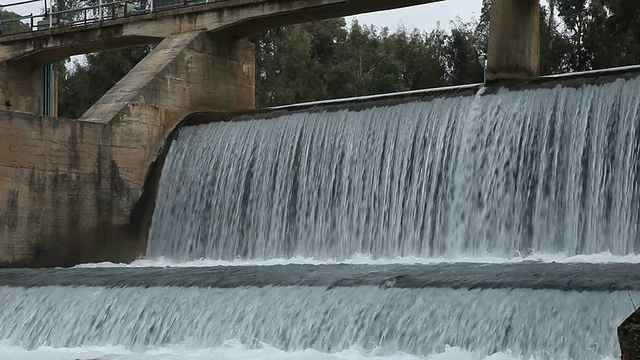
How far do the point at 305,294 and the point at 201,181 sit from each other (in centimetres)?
1239

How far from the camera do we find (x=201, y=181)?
27.9m

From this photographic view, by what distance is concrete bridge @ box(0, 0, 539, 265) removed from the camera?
25969mm

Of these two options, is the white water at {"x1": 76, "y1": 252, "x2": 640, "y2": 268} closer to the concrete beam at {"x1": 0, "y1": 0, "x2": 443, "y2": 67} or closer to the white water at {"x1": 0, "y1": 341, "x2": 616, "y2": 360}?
the white water at {"x1": 0, "y1": 341, "x2": 616, "y2": 360}

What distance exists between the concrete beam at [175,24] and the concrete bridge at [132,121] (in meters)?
0.03

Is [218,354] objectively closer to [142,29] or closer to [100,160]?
[100,160]

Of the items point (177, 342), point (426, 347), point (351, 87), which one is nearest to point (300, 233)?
point (177, 342)

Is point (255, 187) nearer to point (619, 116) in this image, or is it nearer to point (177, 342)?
point (619, 116)

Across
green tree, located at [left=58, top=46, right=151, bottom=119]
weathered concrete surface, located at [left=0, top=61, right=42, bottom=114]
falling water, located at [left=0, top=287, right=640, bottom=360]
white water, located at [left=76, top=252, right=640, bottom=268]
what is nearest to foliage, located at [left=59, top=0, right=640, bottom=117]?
green tree, located at [left=58, top=46, right=151, bottom=119]

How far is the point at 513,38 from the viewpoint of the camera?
25312 mm

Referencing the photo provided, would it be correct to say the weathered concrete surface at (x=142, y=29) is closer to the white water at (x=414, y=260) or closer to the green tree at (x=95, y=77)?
the white water at (x=414, y=260)

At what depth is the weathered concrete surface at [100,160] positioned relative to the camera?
26.2m

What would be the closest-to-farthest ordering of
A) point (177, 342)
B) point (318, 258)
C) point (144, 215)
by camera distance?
point (177, 342) < point (318, 258) < point (144, 215)

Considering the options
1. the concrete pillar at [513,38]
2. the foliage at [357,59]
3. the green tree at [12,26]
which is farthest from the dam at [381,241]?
the green tree at [12,26]

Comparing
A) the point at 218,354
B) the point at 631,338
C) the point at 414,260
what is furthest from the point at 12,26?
the point at 631,338
